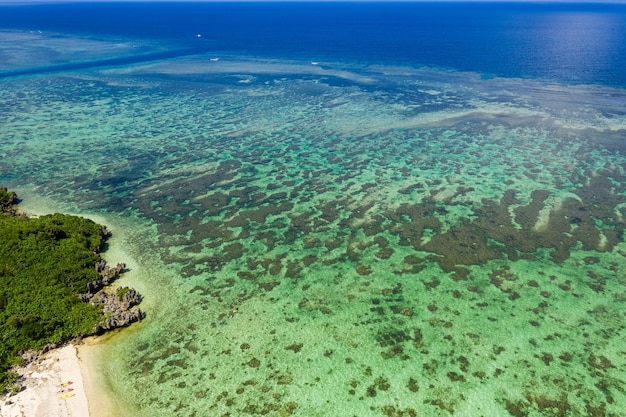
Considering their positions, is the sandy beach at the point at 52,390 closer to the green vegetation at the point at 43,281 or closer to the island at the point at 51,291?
the island at the point at 51,291

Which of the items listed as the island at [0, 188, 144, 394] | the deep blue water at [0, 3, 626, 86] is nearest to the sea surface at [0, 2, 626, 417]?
the island at [0, 188, 144, 394]

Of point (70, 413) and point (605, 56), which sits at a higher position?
point (605, 56)

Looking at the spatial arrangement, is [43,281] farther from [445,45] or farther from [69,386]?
[445,45]

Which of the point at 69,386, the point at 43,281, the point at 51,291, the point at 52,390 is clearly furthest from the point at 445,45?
the point at 52,390

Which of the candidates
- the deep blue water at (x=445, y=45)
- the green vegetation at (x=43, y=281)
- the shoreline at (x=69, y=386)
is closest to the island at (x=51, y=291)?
the green vegetation at (x=43, y=281)

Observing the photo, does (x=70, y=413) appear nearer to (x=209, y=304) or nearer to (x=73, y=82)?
(x=209, y=304)

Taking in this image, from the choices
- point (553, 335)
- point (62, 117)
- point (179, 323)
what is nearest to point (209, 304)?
point (179, 323)
